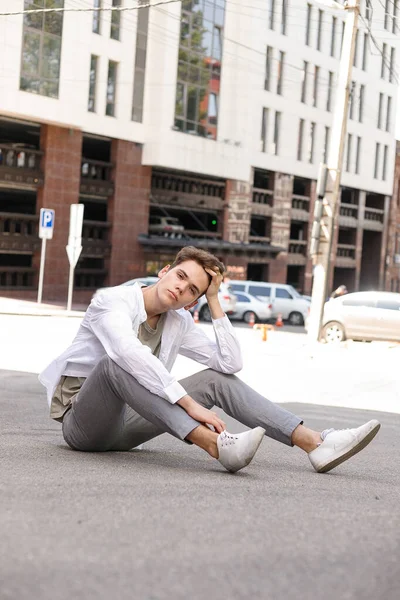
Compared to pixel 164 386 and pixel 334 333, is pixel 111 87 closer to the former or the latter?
pixel 334 333

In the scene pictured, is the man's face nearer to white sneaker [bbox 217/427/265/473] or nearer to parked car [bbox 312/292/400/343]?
white sneaker [bbox 217/427/265/473]

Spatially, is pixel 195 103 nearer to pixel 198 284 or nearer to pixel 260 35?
pixel 260 35

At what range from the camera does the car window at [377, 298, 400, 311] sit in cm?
3028

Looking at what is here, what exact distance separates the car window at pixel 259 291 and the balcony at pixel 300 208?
15725mm

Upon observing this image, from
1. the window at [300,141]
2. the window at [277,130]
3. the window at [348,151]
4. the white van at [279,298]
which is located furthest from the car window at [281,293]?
the window at [348,151]

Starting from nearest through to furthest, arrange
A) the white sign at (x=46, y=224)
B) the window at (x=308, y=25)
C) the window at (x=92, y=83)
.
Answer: the white sign at (x=46, y=224) < the window at (x=92, y=83) < the window at (x=308, y=25)

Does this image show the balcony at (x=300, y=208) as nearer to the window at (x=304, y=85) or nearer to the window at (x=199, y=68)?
the window at (x=304, y=85)

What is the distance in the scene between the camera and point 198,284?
19.2ft

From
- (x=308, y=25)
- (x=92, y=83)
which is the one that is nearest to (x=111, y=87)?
(x=92, y=83)

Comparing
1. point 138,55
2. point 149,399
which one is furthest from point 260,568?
point 138,55

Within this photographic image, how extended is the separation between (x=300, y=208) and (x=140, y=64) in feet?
57.4

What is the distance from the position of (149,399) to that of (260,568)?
7.68 ft

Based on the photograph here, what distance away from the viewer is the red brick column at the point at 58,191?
41.8 meters

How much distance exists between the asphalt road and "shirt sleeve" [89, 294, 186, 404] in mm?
437
